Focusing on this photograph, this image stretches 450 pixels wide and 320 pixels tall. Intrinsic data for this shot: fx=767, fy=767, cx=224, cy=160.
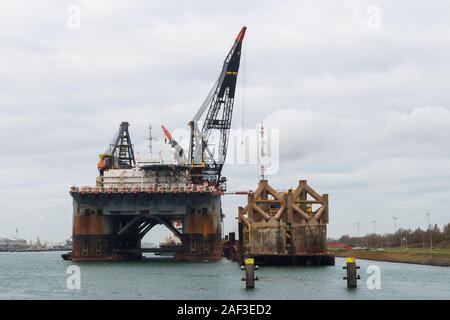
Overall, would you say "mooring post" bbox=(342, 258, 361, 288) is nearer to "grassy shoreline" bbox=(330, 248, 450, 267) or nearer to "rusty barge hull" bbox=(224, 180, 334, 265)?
"rusty barge hull" bbox=(224, 180, 334, 265)

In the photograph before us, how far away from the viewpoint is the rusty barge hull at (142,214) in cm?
10125

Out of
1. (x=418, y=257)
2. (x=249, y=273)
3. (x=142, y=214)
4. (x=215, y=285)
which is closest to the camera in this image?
(x=249, y=273)

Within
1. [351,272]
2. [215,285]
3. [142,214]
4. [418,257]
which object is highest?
[142,214]

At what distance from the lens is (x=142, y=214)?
10181 cm

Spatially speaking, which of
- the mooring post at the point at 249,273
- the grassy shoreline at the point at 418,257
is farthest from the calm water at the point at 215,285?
the grassy shoreline at the point at 418,257

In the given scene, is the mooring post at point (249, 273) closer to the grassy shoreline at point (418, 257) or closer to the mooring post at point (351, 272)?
the mooring post at point (351, 272)

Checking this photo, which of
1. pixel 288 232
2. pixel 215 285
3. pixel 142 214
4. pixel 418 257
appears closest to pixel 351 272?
pixel 215 285

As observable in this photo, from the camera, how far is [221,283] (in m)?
67.9

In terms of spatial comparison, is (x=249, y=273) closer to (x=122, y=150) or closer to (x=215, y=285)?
(x=215, y=285)

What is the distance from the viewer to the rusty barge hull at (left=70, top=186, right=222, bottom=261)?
101250mm

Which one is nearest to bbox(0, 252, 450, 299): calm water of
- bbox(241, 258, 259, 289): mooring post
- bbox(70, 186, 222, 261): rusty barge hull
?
bbox(241, 258, 259, 289): mooring post

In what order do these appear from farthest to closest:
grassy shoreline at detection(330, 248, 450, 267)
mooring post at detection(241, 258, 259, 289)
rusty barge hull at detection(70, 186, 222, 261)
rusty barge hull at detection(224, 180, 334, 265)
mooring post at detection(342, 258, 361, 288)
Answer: grassy shoreline at detection(330, 248, 450, 267)
rusty barge hull at detection(70, 186, 222, 261)
rusty barge hull at detection(224, 180, 334, 265)
mooring post at detection(241, 258, 259, 289)
mooring post at detection(342, 258, 361, 288)
